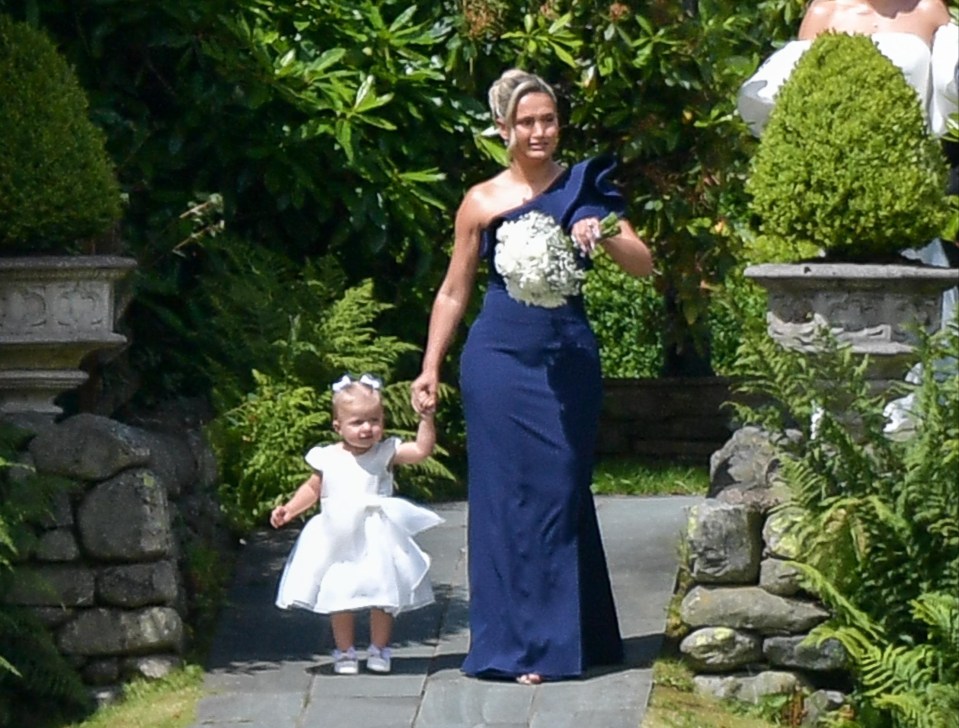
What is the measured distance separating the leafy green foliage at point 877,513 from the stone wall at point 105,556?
5.89ft

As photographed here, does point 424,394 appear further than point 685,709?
Yes

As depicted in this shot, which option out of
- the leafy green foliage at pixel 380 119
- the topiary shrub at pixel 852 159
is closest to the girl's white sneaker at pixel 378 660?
the topiary shrub at pixel 852 159

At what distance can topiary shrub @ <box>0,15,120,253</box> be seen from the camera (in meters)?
6.29

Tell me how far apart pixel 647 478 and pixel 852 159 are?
12.6 ft

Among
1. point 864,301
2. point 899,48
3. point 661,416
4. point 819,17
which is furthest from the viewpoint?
point 661,416

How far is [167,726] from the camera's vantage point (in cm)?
594

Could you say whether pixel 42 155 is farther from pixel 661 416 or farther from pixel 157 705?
pixel 661 416

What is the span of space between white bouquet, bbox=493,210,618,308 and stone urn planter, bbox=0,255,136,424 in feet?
3.87

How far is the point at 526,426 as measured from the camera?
6219 mm

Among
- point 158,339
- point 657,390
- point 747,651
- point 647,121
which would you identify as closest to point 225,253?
point 158,339

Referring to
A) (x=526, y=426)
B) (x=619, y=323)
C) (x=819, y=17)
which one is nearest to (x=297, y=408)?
(x=526, y=426)

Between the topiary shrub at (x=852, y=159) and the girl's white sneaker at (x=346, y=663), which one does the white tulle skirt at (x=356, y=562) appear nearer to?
the girl's white sneaker at (x=346, y=663)

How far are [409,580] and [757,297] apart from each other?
19.8ft

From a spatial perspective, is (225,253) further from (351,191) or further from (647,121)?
(647,121)
